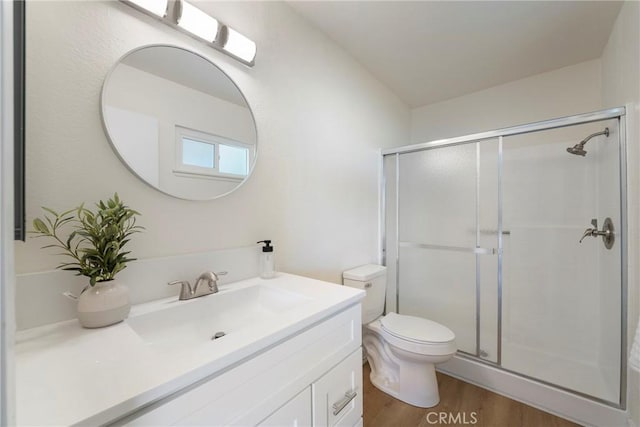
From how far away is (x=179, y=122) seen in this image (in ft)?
3.32

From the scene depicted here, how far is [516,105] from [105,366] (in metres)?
3.07

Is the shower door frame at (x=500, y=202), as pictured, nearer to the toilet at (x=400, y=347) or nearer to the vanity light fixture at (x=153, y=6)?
the toilet at (x=400, y=347)

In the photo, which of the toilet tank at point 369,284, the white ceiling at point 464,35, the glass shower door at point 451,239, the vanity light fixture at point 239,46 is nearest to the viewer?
the vanity light fixture at point 239,46

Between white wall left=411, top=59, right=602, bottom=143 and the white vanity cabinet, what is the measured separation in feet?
7.78

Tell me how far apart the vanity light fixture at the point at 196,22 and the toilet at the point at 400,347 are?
60.1 inches

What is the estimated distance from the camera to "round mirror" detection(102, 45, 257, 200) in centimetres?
88

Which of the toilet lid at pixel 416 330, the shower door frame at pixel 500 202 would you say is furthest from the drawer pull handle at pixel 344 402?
the shower door frame at pixel 500 202

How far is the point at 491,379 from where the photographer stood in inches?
67.9

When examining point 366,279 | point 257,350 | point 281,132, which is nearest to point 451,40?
point 281,132

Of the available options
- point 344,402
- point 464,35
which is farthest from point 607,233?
point 344,402

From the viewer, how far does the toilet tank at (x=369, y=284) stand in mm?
1744

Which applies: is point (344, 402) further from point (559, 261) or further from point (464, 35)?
point (464, 35)

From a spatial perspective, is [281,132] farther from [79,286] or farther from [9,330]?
[9,330]

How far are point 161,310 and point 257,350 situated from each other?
41 cm
